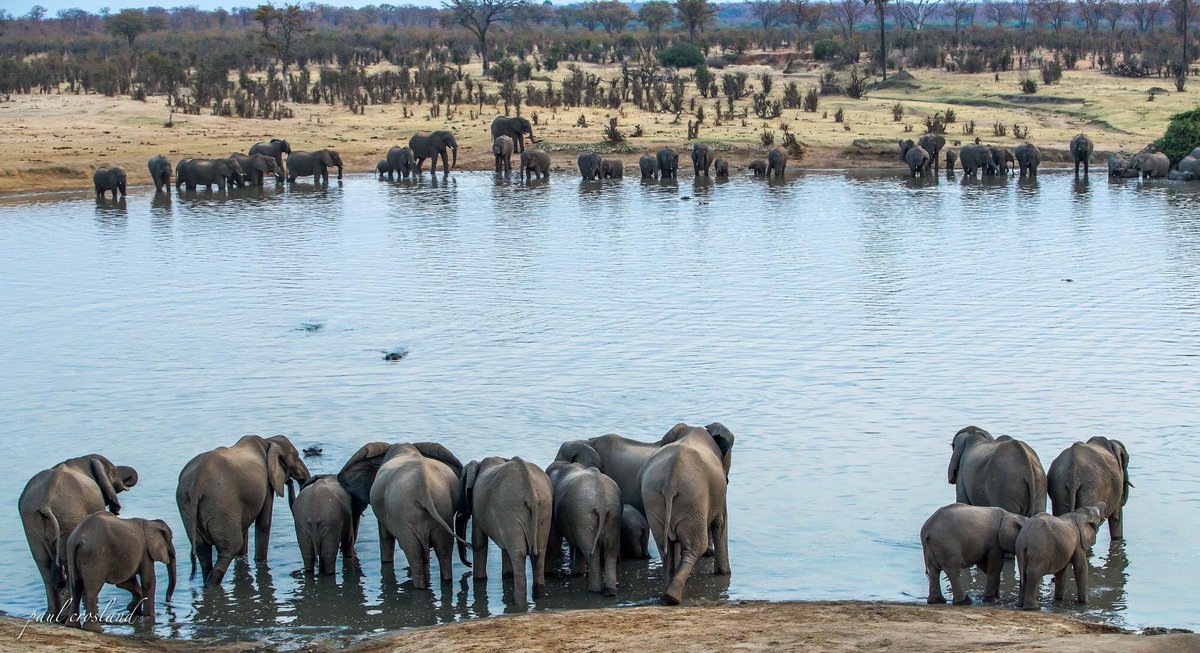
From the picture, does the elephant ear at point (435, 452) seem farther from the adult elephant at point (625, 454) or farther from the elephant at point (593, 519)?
the elephant at point (593, 519)

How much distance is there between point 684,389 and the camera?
499 inches

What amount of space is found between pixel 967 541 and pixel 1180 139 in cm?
2433

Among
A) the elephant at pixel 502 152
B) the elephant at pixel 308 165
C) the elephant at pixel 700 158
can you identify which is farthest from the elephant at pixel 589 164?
the elephant at pixel 308 165

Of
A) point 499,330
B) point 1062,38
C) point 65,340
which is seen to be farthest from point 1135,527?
point 1062,38

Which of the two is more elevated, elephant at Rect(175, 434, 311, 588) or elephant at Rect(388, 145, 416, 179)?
elephant at Rect(388, 145, 416, 179)

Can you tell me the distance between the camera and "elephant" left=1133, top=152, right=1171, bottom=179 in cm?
2866

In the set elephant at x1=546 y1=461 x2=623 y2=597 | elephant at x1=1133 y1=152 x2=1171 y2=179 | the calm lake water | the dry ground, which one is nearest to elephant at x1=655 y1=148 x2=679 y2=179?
the dry ground

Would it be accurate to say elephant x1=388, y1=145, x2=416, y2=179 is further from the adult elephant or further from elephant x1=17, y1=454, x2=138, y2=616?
elephant x1=17, y1=454, x2=138, y2=616

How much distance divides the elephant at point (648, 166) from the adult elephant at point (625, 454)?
72.1 feet

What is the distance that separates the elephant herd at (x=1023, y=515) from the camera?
24.5ft

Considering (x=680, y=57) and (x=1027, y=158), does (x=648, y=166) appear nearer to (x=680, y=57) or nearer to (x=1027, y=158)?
(x=1027, y=158)

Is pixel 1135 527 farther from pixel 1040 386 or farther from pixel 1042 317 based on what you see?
pixel 1042 317

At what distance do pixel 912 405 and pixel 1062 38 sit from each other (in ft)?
187

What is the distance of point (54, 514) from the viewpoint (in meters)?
7.79
